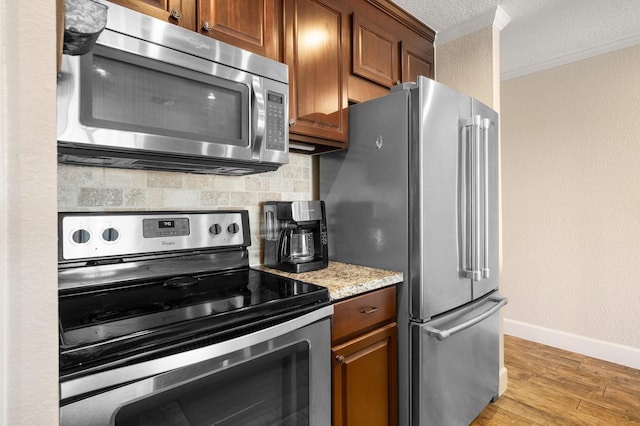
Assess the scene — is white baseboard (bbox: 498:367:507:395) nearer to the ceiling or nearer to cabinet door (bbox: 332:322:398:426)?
cabinet door (bbox: 332:322:398:426)

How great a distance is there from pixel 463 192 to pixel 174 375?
147cm

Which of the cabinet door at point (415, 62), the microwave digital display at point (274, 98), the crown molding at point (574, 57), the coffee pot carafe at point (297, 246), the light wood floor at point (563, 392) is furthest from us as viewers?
the crown molding at point (574, 57)

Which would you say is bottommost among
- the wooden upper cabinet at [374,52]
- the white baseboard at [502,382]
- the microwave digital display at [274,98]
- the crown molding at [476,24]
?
the white baseboard at [502,382]

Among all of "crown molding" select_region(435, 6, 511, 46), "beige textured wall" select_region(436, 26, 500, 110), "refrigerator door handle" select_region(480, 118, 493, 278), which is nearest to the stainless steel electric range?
"refrigerator door handle" select_region(480, 118, 493, 278)

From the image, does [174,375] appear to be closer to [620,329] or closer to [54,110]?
[54,110]

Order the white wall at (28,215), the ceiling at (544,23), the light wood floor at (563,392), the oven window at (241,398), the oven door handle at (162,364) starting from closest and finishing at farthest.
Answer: the white wall at (28,215)
the oven door handle at (162,364)
the oven window at (241,398)
the light wood floor at (563,392)
the ceiling at (544,23)

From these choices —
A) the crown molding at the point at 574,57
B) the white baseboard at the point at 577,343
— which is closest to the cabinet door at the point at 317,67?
the crown molding at the point at 574,57

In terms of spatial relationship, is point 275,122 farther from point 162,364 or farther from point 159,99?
point 162,364

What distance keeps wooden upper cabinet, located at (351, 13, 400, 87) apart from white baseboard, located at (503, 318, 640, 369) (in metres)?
2.60

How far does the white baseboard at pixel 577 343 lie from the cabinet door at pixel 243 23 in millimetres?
3221

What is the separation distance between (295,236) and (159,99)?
0.82 meters

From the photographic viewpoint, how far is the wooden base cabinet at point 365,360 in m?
1.32

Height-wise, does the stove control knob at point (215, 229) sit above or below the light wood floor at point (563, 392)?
above

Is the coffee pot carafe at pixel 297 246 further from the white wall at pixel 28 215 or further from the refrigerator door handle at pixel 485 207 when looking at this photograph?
the white wall at pixel 28 215
